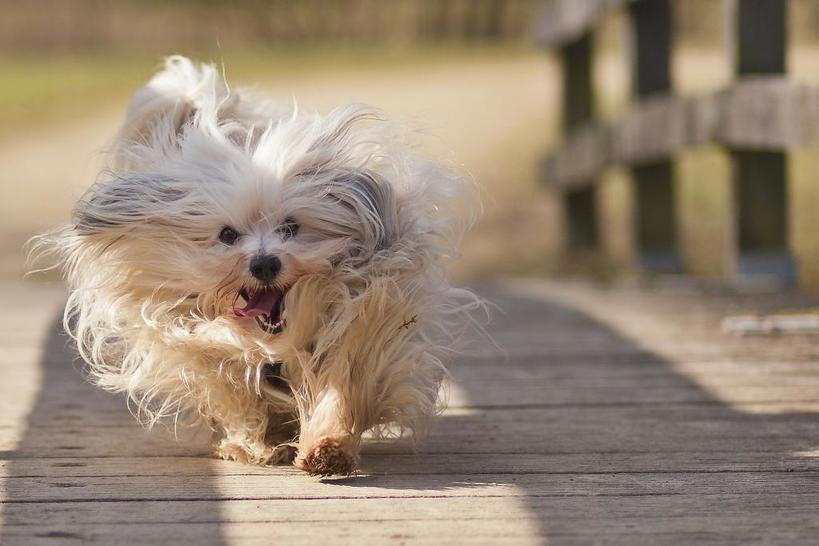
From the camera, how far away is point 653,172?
6.42 meters

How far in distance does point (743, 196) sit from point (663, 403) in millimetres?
1821

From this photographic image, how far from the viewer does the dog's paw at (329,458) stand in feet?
9.21

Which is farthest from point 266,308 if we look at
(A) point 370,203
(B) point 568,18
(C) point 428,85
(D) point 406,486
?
(C) point 428,85

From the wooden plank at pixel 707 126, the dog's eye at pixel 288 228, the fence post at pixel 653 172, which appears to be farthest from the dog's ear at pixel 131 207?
the fence post at pixel 653 172

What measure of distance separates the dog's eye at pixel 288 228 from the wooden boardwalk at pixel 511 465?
1.74 feet

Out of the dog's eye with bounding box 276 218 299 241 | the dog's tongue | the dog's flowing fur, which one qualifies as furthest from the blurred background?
the dog's tongue

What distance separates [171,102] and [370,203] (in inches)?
32.6

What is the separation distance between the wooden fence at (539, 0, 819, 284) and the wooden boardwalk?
2.59 feet

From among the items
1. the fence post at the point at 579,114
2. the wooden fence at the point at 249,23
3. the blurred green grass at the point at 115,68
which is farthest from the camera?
the wooden fence at the point at 249,23

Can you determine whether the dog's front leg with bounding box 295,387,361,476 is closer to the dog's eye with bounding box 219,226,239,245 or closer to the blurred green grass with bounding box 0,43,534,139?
the dog's eye with bounding box 219,226,239,245

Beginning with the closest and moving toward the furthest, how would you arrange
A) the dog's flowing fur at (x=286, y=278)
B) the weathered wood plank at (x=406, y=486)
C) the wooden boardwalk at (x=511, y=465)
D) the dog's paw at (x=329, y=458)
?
the wooden boardwalk at (x=511, y=465) → the weathered wood plank at (x=406, y=486) → the dog's paw at (x=329, y=458) → the dog's flowing fur at (x=286, y=278)

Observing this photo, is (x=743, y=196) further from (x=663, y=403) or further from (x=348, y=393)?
(x=348, y=393)

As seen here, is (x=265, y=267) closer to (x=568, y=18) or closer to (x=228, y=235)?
(x=228, y=235)

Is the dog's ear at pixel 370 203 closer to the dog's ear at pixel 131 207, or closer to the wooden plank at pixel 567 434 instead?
the dog's ear at pixel 131 207
